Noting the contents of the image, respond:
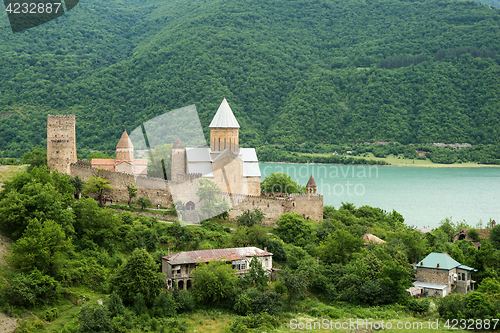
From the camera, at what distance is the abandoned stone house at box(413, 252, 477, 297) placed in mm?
27078

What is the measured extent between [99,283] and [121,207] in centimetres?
824

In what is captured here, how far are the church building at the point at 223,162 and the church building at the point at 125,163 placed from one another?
111 inches

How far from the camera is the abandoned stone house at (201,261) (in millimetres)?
24109

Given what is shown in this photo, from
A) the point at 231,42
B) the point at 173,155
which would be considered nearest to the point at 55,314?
the point at 173,155

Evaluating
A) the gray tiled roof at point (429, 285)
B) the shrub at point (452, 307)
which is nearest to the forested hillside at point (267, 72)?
the gray tiled roof at point (429, 285)

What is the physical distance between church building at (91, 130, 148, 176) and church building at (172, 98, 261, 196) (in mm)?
2824

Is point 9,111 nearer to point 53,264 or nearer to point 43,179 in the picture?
point 43,179

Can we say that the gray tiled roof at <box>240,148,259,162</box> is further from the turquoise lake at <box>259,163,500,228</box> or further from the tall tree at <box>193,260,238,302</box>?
the turquoise lake at <box>259,163,500,228</box>

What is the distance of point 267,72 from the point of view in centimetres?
10519

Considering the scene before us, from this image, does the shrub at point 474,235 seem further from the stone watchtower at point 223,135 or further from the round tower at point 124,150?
the round tower at point 124,150

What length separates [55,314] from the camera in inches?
784

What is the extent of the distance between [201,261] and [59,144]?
15.3m

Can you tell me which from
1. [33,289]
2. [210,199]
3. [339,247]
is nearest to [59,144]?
[210,199]

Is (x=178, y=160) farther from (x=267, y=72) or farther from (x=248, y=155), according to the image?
(x=267, y=72)
